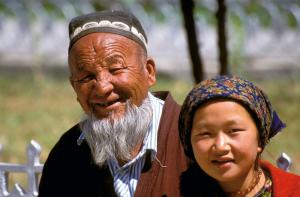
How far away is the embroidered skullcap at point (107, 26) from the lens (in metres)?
3.73

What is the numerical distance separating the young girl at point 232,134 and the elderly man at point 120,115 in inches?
15.7

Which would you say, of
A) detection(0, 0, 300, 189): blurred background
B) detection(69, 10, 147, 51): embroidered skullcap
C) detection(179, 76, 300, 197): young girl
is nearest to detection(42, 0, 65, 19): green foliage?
detection(0, 0, 300, 189): blurred background

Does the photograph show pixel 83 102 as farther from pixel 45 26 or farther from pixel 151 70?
pixel 45 26

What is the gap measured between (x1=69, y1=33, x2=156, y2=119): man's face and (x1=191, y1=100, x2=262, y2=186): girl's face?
558mm

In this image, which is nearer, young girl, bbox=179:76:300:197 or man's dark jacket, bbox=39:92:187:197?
young girl, bbox=179:76:300:197

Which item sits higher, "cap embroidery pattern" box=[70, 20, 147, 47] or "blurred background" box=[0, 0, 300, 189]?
"cap embroidery pattern" box=[70, 20, 147, 47]

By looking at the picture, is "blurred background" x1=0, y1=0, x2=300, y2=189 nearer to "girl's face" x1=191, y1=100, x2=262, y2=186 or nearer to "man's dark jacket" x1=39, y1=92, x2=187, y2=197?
"man's dark jacket" x1=39, y1=92, x2=187, y2=197

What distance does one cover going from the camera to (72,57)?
12.3ft

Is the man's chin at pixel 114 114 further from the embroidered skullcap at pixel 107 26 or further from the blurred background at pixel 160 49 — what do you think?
the blurred background at pixel 160 49

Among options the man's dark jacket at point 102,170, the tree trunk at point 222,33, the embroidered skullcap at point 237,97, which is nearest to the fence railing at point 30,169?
the man's dark jacket at point 102,170

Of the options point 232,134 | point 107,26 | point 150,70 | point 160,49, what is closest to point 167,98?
point 150,70

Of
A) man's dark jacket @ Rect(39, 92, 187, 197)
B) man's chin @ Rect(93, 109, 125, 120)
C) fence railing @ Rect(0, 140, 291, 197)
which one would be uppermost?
man's chin @ Rect(93, 109, 125, 120)

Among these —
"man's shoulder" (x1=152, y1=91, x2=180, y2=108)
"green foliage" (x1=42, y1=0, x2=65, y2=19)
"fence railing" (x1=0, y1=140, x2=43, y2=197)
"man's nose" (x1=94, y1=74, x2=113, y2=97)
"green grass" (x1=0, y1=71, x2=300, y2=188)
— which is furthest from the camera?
"green foliage" (x1=42, y1=0, x2=65, y2=19)

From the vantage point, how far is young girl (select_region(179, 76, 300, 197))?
10.2 feet
